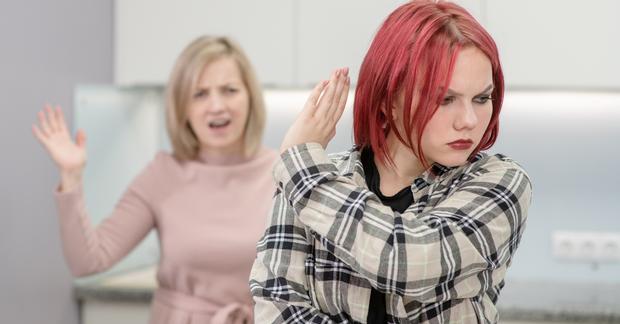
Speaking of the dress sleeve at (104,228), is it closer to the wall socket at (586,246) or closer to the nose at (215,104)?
the nose at (215,104)

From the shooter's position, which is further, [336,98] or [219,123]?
[219,123]

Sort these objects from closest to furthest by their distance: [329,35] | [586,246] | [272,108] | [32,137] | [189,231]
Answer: [189,231], [32,137], [329,35], [586,246], [272,108]

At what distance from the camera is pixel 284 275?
86 cm

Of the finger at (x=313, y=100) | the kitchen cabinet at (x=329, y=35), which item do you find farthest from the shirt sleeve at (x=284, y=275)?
the kitchen cabinet at (x=329, y=35)

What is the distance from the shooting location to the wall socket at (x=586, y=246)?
2.37 m

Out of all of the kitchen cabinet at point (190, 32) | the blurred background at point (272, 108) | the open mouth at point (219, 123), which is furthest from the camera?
the kitchen cabinet at point (190, 32)

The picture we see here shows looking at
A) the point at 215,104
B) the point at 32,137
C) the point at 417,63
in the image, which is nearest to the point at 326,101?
the point at 417,63

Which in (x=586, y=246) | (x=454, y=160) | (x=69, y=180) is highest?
Result: (x=454, y=160)

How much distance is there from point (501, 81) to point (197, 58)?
42.1 inches

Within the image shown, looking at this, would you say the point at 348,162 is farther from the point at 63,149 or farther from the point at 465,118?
the point at 63,149

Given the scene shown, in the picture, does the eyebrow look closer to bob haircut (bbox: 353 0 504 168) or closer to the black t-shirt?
bob haircut (bbox: 353 0 504 168)

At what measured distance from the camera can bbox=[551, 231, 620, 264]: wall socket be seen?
2.37 m

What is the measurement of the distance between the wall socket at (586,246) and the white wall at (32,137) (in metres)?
1.47

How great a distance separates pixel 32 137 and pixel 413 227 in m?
1.43
